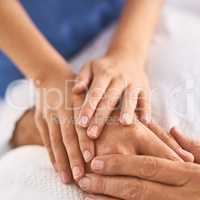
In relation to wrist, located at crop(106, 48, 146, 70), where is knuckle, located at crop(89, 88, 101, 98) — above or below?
above

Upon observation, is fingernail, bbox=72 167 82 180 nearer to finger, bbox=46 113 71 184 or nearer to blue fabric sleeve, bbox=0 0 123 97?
finger, bbox=46 113 71 184

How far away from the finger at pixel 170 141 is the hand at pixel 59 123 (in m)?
0.14

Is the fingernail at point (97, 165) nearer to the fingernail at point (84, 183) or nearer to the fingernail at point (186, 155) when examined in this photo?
the fingernail at point (84, 183)

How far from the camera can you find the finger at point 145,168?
2.77ft

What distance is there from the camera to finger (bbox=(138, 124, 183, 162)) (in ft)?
2.92

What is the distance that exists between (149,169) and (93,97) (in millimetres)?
233

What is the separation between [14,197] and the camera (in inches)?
33.9

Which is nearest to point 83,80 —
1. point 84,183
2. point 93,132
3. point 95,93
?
point 95,93

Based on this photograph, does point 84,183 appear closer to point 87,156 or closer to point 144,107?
point 87,156

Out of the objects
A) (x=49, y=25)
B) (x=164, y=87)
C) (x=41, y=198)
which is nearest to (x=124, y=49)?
(x=164, y=87)

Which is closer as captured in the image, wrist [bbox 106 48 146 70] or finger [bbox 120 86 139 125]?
finger [bbox 120 86 139 125]

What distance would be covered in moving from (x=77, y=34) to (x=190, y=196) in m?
0.70

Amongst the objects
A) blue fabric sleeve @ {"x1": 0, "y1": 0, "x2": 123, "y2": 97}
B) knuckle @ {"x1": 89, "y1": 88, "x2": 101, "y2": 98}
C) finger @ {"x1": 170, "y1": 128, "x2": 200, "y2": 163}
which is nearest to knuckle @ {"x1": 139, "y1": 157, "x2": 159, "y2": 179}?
finger @ {"x1": 170, "y1": 128, "x2": 200, "y2": 163}

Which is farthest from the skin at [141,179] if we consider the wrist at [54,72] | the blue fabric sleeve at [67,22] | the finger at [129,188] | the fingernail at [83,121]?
the blue fabric sleeve at [67,22]
